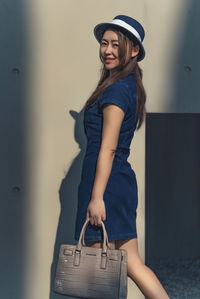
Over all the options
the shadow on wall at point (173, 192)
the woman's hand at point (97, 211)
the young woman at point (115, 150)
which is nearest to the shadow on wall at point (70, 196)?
the young woman at point (115, 150)

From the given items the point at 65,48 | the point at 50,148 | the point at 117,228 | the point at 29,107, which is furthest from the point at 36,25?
the point at 117,228

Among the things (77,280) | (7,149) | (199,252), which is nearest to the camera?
(77,280)

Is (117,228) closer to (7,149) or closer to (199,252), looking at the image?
(7,149)

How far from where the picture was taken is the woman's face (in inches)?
136

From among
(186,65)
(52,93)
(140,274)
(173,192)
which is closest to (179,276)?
(173,192)

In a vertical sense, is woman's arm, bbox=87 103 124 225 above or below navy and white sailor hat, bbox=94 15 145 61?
below

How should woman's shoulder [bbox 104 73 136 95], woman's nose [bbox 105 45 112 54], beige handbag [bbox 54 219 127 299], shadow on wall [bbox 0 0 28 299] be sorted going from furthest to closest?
shadow on wall [bbox 0 0 28 299] → woman's nose [bbox 105 45 112 54] → woman's shoulder [bbox 104 73 136 95] → beige handbag [bbox 54 219 127 299]

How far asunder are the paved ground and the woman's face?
94.7 inches

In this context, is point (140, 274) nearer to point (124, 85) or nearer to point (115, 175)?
point (115, 175)

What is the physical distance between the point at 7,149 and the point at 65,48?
710 millimetres

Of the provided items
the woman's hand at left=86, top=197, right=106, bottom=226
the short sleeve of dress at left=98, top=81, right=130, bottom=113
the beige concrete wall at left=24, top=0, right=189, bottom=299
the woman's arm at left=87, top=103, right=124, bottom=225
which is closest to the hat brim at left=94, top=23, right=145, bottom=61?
the short sleeve of dress at left=98, top=81, right=130, bottom=113

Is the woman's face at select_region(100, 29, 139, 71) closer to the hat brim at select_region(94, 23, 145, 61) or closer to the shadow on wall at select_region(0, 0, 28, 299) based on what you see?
the hat brim at select_region(94, 23, 145, 61)

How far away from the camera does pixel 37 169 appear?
4188 millimetres

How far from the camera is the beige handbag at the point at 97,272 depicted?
3.20 meters
